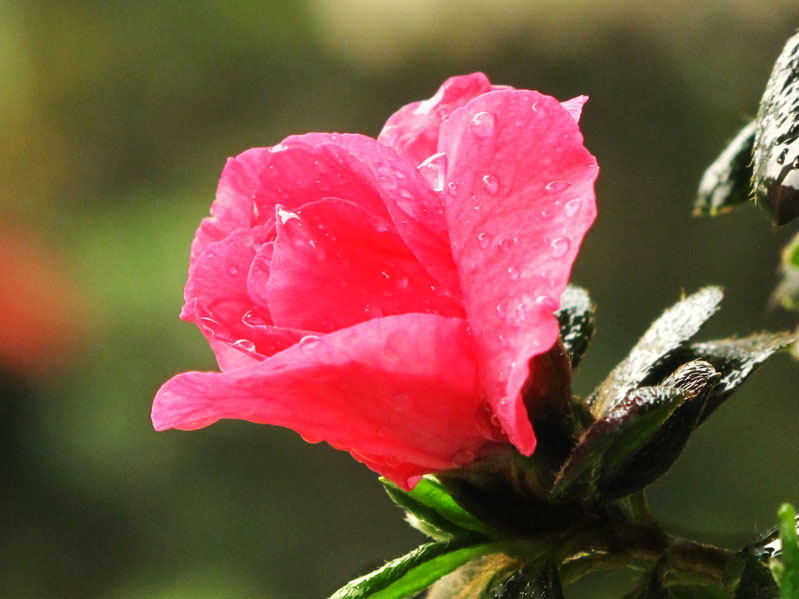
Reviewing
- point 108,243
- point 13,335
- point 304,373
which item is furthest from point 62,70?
point 304,373

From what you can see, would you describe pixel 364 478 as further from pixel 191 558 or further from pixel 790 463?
pixel 790 463

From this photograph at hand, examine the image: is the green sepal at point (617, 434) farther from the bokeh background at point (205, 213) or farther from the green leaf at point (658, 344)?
the bokeh background at point (205, 213)

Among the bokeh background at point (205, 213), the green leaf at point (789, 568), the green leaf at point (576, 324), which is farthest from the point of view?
the bokeh background at point (205, 213)

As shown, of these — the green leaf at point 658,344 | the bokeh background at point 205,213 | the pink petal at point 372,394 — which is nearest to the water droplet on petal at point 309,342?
the pink petal at point 372,394

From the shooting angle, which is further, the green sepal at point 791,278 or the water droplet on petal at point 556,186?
the green sepal at point 791,278

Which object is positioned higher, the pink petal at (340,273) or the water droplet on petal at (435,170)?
the water droplet on petal at (435,170)

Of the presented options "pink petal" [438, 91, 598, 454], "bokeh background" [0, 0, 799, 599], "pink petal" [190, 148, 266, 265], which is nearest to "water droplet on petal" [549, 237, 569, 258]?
"pink petal" [438, 91, 598, 454]

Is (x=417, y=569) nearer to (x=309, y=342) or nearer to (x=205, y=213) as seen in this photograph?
Result: (x=309, y=342)

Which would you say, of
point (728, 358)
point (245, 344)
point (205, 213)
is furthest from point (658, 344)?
point (205, 213)
